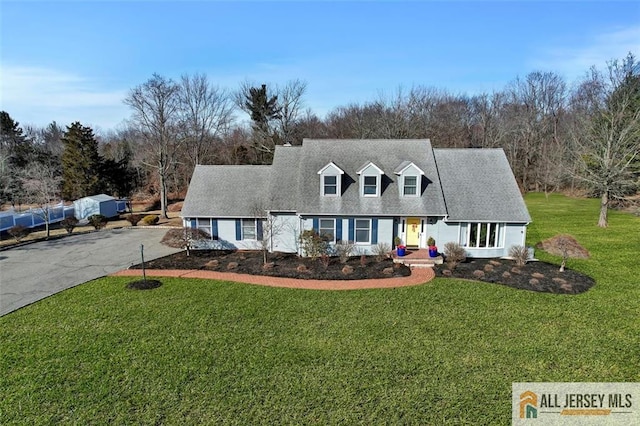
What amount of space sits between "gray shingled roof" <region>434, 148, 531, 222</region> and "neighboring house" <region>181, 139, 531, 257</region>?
5 centimetres

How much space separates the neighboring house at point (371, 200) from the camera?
1905 centimetres

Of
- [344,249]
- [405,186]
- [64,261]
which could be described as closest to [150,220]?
[64,261]

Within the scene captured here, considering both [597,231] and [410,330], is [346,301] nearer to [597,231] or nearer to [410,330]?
[410,330]

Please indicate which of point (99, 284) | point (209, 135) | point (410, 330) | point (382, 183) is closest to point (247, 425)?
point (410, 330)

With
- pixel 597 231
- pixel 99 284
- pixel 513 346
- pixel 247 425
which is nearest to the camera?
pixel 247 425

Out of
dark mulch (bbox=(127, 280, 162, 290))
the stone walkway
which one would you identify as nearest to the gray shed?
the stone walkway

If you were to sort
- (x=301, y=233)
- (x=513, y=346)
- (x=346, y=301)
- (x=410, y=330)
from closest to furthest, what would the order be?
(x=513, y=346) → (x=410, y=330) → (x=346, y=301) → (x=301, y=233)

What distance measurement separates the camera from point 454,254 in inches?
698

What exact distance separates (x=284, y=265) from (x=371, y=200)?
20.0ft

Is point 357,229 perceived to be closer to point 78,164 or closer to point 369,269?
point 369,269

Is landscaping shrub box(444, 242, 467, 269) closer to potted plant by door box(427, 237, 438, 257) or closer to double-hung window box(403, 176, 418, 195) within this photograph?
potted plant by door box(427, 237, 438, 257)

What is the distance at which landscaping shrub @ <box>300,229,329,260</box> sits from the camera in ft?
61.2

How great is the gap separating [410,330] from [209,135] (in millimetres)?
40045

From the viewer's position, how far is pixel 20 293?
47.0 feet
